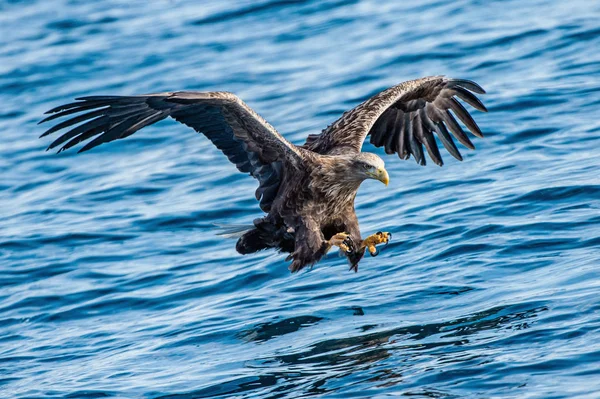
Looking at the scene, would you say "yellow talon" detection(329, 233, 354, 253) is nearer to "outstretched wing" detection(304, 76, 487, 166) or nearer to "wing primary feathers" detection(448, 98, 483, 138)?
"outstretched wing" detection(304, 76, 487, 166)

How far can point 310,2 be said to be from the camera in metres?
17.2

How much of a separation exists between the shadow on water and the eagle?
2.05ft

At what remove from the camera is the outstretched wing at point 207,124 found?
7328 mm

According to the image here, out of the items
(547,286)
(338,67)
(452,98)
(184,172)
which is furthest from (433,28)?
(547,286)

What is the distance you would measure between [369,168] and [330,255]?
2047 millimetres

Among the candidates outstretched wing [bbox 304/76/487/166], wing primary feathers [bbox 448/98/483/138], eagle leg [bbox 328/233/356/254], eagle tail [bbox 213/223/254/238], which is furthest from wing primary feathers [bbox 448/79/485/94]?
eagle tail [bbox 213/223/254/238]

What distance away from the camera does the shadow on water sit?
663 centimetres

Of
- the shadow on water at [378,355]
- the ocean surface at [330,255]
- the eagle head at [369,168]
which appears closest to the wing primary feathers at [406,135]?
the ocean surface at [330,255]

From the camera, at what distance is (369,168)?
7.53 meters

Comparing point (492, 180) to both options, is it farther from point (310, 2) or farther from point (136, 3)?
point (136, 3)

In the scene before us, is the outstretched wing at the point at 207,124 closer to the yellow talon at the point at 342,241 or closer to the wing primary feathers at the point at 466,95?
the yellow talon at the point at 342,241

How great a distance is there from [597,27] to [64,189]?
6789 millimetres

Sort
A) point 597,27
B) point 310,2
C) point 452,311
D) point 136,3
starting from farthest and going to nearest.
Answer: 1. point 136,3
2. point 310,2
3. point 597,27
4. point 452,311

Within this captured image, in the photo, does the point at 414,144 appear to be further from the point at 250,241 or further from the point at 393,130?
the point at 250,241
